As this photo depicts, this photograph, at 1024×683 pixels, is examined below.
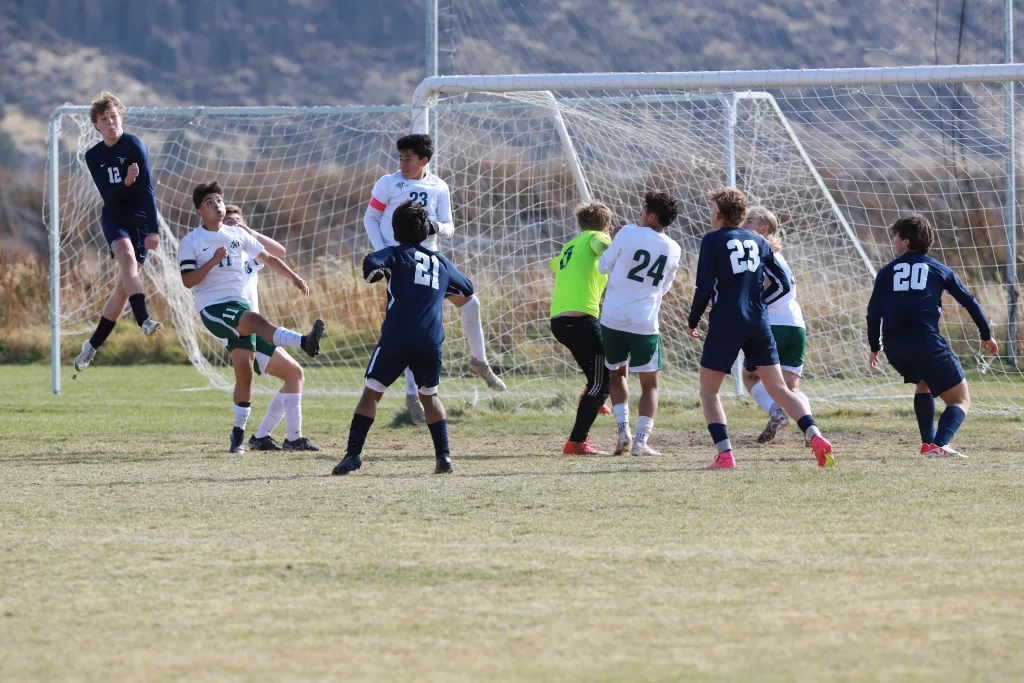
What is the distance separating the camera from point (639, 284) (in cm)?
844

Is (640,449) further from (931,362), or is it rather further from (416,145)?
(416,145)

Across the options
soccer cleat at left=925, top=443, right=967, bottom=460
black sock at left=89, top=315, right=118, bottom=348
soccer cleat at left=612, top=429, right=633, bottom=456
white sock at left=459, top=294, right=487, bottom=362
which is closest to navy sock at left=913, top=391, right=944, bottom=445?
soccer cleat at left=925, top=443, right=967, bottom=460

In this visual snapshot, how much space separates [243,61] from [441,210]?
5003cm

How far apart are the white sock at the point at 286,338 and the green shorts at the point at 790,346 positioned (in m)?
3.18

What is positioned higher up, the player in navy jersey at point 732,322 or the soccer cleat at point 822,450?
the player in navy jersey at point 732,322

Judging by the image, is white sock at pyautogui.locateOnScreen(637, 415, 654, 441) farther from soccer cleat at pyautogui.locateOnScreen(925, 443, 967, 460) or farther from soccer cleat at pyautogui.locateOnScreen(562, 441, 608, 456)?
soccer cleat at pyautogui.locateOnScreen(925, 443, 967, 460)

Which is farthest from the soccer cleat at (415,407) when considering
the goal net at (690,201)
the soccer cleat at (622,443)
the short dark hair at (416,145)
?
the soccer cleat at (622,443)

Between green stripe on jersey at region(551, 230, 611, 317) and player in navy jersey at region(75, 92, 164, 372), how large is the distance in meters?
2.77

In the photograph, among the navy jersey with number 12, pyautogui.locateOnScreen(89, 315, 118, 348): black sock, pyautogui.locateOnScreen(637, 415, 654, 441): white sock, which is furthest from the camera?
pyautogui.locateOnScreen(89, 315, 118, 348): black sock

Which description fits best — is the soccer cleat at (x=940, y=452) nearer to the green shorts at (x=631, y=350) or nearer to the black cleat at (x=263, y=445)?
the green shorts at (x=631, y=350)

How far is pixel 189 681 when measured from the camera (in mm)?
3502

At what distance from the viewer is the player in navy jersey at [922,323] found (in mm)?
8289

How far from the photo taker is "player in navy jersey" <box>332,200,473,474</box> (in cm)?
746

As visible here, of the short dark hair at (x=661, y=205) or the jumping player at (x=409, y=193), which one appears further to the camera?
the jumping player at (x=409, y=193)
